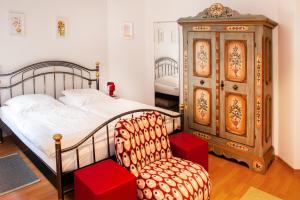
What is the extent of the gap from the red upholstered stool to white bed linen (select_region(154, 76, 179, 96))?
8.36ft

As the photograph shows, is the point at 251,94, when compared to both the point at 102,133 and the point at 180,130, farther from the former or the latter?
the point at 102,133

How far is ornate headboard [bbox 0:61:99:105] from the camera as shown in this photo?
434cm

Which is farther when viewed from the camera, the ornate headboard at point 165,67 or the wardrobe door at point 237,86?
the ornate headboard at point 165,67

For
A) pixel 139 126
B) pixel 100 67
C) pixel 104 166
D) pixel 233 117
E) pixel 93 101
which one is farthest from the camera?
pixel 100 67

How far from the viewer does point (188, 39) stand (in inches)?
157

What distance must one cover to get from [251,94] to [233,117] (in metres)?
0.39

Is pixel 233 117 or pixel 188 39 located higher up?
pixel 188 39

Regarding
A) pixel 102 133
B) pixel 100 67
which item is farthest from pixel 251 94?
pixel 100 67

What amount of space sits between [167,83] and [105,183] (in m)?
3.00

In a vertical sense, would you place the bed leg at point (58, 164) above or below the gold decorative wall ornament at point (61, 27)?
below

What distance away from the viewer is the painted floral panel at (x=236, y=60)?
3.44 metres

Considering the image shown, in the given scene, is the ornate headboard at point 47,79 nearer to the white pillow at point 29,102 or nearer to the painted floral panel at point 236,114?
the white pillow at point 29,102

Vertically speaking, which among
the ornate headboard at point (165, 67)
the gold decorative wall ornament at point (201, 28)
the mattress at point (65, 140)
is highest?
the gold decorative wall ornament at point (201, 28)

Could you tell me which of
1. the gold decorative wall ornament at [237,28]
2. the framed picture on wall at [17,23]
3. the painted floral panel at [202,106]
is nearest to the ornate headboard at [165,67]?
the painted floral panel at [202,106]
